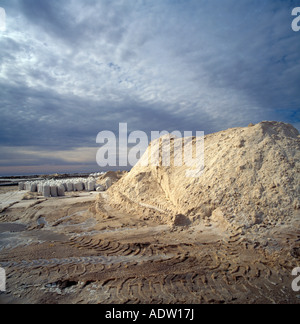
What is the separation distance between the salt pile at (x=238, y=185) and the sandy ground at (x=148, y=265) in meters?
0.56

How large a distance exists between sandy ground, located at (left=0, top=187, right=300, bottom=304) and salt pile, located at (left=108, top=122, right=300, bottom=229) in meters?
0.56

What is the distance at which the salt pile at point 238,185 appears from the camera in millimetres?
5246

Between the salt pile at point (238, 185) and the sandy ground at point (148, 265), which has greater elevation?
the salt pile at point (238, 185)

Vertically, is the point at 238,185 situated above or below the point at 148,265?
above

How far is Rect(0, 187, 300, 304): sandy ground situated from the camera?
3150mm

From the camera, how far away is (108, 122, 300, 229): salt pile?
207 inches

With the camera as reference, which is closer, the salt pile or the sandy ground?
the sandy ground

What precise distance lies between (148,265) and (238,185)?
360 cm

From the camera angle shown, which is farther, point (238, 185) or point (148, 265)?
point (238, 185)

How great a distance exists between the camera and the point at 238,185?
5.90 metres

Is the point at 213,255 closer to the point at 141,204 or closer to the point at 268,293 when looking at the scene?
the point at 268,293

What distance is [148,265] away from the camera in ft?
13.1

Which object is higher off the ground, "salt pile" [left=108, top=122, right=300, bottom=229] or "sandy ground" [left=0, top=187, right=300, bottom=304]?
"salt pile" [left=108, top=122, right=300, bottom=229]

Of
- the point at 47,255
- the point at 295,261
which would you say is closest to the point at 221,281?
the point at 295,261
